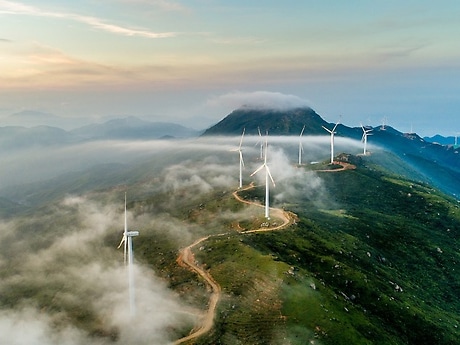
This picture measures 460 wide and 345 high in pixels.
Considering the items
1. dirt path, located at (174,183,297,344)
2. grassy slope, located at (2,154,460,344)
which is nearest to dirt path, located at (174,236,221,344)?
dirt path, located at (174,183,297,344)

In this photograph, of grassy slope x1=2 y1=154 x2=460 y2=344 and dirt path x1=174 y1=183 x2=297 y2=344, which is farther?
grassy slope x1=2 y1=154 x2=460 y2=344

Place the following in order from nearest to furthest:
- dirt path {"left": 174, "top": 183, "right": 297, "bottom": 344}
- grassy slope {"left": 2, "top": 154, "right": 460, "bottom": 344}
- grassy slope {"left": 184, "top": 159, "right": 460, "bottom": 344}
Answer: dirt path {"left": 174, "top": 183, "right": 297, "bottom": 344} < grassy slope {"left": 184, "top": 159, "right": 460, "bottom": 344} < grassy slope {"left": 2, "top": 154, "right": 460, "bottom": 344}

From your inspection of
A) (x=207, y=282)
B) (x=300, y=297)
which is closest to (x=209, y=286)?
(x=207, y=282)

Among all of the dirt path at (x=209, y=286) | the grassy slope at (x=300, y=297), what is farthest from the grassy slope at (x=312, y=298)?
the dirt path at (x=209, y=286)

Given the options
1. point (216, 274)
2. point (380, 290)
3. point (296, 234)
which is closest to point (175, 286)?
point (216, 274)

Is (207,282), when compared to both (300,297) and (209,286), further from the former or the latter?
(300,297)

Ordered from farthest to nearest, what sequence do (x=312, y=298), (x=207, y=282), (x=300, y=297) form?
(x=207, y=282) < (x=312, y=298) < (x=300, y=297)

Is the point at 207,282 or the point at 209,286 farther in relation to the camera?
the point at 207,282

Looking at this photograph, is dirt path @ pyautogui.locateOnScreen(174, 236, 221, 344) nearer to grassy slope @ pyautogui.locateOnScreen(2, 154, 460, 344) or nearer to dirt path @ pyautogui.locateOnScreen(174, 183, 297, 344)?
dirt path @ pyautogui.locateOnScreen(174, 183, 297, 344)

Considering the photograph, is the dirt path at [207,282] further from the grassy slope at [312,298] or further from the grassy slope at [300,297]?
the grassy slope at [312,298]

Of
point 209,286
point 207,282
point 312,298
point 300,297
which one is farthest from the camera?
point 207,282

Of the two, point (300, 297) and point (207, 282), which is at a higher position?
point (300, 297)
